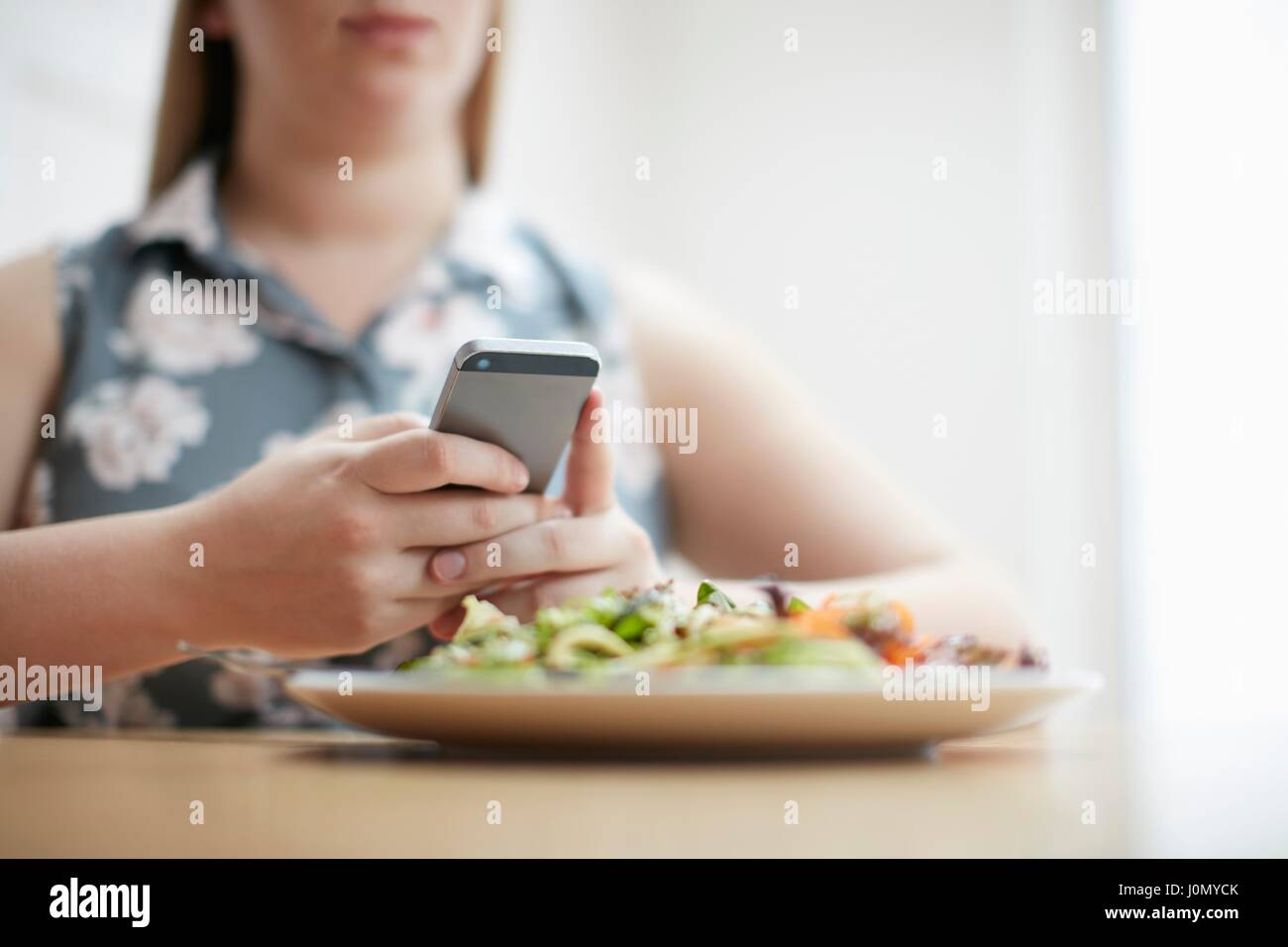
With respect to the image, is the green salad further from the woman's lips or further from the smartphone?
the woman's lips

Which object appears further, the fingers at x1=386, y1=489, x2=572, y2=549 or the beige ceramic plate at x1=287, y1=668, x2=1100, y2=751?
the fingers at x1=386, y1=489, x2=572, y2=549

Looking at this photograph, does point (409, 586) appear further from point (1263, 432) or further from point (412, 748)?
point (1263, 432)

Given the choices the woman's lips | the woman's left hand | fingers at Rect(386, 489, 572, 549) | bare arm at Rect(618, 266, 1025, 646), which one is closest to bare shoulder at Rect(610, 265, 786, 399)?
bare arm at Rect(618, 266, 1025, 646)

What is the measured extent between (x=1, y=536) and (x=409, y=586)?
29 cm

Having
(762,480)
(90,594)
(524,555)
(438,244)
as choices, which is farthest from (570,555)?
(438,244)

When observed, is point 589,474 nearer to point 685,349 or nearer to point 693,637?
point 693,637

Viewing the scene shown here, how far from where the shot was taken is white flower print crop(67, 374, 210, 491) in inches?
38.1

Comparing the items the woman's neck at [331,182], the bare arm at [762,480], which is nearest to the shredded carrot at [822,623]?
the bare arm at [762,480]

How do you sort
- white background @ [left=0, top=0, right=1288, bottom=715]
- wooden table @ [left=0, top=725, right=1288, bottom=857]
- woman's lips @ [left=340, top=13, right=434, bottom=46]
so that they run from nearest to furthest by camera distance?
1. wooden table @ [left=0, top=725, right=1288, bottom=857]
2. woman's lips @ [left=340, top=13, right=434, bottom=46]
3. white background @ [left=0, top=0, right=1288, bottom=715]

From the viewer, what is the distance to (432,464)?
1.70 ft

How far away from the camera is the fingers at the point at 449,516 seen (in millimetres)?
561

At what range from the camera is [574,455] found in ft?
2.10

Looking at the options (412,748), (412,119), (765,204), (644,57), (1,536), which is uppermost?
(644,57)

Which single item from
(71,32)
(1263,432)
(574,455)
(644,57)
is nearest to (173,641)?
(574,455)
